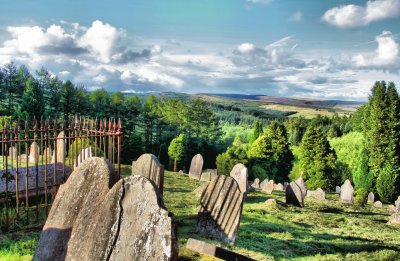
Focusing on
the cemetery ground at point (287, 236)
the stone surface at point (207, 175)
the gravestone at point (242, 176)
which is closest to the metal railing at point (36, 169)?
the cemetery ground at point (287, 236)

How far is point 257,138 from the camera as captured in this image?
186 ft

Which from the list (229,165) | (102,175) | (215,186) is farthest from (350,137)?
(102,175)

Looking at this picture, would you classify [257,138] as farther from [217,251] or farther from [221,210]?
[217,251]

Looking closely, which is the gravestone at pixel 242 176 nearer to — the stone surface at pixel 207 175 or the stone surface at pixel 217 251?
the stone surface at pixel 207 175

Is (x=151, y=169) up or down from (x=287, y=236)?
up

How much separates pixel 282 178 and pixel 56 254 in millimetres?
43298

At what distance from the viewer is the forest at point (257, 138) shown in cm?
4053

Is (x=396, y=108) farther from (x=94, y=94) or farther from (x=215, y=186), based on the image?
(x=94, y=94)

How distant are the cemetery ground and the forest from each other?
35.1 feet

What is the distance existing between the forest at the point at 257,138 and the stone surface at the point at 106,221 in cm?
1446

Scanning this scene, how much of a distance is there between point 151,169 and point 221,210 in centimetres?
254

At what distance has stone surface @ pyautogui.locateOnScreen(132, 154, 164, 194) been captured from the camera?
1112 centimetres

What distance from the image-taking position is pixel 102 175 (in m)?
5.84

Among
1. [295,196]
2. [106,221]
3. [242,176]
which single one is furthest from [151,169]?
[295,196]
